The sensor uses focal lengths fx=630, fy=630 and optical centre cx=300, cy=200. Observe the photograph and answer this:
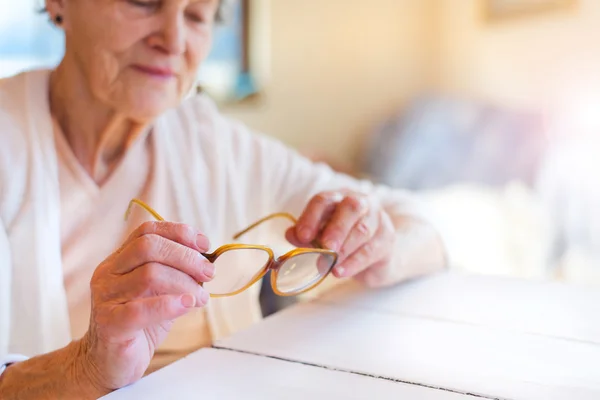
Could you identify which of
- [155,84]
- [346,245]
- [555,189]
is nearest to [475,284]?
[346,245]

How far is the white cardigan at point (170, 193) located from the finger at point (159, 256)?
330 mm

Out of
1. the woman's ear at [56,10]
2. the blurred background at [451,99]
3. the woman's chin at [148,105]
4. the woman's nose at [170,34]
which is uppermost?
the woman's ear at [56,10]

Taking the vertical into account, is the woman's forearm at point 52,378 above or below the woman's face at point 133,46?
below

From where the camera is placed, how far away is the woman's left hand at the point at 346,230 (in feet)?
2.64

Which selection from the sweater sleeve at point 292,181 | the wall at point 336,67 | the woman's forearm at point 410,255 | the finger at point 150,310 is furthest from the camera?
the wall at point 336,67

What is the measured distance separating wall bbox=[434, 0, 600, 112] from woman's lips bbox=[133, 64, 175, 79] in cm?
192

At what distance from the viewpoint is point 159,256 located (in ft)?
1.79

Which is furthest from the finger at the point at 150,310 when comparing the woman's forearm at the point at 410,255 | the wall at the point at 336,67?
the wall at the point at 336,67

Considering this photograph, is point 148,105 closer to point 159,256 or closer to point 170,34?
point 170,34

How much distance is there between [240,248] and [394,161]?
2.28 metres

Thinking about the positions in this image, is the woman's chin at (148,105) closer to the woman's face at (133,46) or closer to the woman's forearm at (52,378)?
the woman's face at (133,46)

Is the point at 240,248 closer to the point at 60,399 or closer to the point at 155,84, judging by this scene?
the point at 60,399

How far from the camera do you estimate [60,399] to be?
0.63m

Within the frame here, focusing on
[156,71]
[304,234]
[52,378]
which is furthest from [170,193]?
[52,378]
